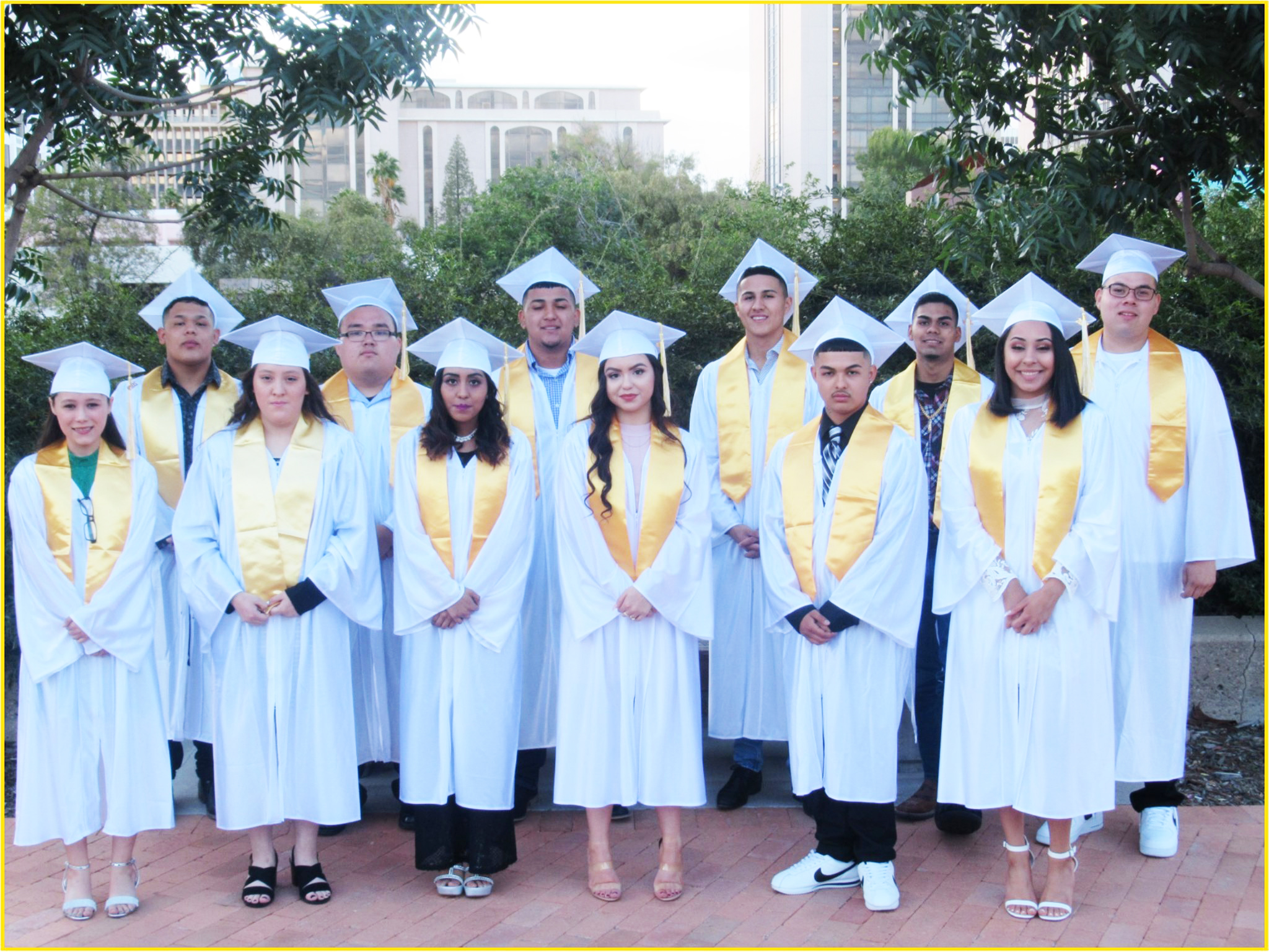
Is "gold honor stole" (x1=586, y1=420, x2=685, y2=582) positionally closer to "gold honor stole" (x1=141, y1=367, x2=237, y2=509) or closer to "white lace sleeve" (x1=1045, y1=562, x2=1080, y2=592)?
"white lace sleeve" (x1=1045, y1=562, x2=1080, y2=592)

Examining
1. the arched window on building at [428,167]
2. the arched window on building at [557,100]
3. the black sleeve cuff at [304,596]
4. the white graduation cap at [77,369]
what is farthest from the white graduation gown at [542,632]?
the arched window on building at [557,100]

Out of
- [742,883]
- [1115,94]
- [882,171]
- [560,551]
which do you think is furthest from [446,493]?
[882,171]

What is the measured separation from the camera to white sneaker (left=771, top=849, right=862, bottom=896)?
181 inches

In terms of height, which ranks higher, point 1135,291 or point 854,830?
point 1135,291

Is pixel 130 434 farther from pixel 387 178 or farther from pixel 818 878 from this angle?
pixel 387 178

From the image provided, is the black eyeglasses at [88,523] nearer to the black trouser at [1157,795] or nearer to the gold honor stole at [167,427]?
the gold honor stole at [167,427]

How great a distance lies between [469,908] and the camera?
4.50m

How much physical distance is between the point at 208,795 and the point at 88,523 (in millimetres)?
1711

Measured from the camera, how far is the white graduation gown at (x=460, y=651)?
4.68 m

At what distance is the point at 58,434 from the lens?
4.66 metres

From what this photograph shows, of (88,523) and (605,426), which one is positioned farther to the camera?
(605,426)

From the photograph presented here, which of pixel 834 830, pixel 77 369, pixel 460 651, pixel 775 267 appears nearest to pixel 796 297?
pixel 775 267

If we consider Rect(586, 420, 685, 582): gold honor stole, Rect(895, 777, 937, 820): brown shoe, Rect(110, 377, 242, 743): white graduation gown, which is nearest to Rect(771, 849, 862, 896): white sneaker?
Rect(895, 777, 937, 820): brown shoe

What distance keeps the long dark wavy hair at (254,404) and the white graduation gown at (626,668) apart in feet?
3.34
